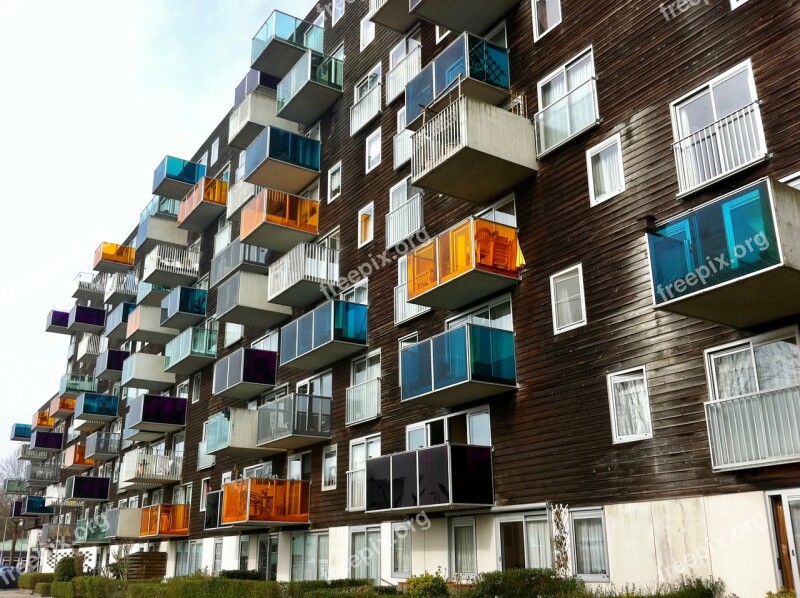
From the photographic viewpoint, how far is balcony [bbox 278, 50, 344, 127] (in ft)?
96.1

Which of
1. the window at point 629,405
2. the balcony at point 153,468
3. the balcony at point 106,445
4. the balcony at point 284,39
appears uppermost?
the balcony at point 284,39

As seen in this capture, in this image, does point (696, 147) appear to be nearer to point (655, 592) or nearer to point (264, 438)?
point (655, 592)

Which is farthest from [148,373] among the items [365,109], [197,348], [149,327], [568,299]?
[568,299]

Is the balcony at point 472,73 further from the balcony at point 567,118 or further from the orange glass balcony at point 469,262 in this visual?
the orange glass balcony at point 469,262

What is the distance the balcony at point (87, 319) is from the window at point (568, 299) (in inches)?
2127

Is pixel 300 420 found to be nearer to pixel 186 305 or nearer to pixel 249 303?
pixel 249 303

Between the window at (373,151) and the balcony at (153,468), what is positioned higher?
the window at (373,151)

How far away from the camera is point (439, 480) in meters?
17.8

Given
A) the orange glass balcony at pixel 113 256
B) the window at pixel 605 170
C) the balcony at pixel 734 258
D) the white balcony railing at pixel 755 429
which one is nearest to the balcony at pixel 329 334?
the window at pixel 605 170

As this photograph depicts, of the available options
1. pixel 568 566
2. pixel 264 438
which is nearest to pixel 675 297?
pixel 568 566

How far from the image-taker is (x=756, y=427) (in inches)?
487

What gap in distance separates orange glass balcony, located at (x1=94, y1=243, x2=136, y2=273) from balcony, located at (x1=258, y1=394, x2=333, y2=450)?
35.2 meters

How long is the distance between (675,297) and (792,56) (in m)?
4.49

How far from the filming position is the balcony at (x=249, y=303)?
30281mm
